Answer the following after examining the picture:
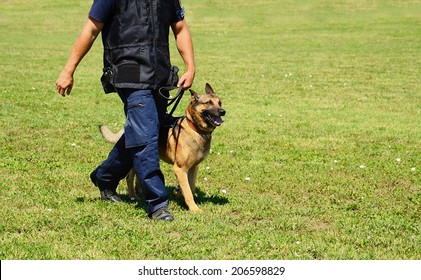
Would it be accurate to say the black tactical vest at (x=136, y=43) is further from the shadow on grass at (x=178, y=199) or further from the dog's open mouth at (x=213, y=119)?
the shadow on grass at (x=178, y=199)

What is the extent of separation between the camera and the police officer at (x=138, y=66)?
624cm

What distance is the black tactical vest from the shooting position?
6.24m

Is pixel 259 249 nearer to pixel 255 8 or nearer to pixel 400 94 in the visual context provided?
pixel 400 94

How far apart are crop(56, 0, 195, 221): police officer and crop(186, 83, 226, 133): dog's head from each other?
456 mm

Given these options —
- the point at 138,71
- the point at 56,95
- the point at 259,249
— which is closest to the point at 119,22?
the point at 138,71

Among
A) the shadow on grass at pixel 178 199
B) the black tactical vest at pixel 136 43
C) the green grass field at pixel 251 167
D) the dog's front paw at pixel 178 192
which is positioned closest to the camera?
the green grass field at pixel 251 167

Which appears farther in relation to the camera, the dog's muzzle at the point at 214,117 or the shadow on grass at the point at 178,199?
the shadow on grass at the point at 178,199

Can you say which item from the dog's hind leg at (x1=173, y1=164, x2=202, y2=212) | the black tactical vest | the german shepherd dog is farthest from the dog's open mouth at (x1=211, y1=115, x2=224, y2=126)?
the black tactical vest

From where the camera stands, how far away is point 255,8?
1758 inches

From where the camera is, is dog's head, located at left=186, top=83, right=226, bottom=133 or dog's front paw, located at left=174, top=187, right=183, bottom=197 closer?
dog's head, located at left=186, top=83, right=226, bottom=133

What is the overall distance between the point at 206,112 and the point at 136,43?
1.04 metres

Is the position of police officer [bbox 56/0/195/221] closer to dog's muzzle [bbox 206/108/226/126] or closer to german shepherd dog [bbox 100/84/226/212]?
german shepherd dog [bbox 100/84/226/212]

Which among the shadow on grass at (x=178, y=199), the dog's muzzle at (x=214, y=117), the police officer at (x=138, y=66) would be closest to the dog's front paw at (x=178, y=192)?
the shadow on grass at (x=178, y=199)

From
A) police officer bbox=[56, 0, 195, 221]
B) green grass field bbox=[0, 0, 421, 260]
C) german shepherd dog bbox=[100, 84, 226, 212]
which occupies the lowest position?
green grass field bbox=[0, 0, 421, 260]
